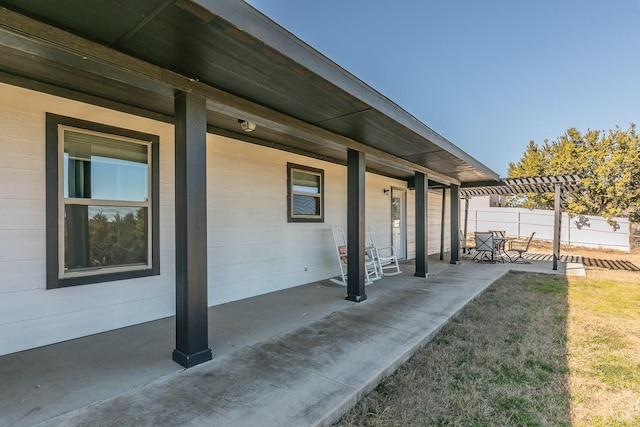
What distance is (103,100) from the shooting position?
131 inches

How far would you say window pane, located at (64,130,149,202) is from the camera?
326 cm

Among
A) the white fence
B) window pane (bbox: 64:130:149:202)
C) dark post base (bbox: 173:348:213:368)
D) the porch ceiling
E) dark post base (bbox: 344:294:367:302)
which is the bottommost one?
dark post base (bbox: 344:294:367:302)

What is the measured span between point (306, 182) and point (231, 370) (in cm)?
404

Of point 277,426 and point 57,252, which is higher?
point 57,252

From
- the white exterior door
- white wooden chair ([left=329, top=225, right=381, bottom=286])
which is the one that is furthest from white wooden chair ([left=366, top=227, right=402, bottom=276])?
the white exterior door

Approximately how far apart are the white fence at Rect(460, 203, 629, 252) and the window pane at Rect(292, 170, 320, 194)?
47.3 feet

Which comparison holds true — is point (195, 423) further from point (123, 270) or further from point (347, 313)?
point (347, 313)

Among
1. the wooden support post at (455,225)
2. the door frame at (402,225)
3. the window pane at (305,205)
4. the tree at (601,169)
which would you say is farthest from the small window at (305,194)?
the tree at (601,169)

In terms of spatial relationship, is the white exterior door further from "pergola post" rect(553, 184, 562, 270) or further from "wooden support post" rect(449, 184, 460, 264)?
"pergola post" rect(553, 184, 562, 270)

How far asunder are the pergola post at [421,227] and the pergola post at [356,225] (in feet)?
8.10

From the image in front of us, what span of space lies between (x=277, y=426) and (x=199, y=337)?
1166mm

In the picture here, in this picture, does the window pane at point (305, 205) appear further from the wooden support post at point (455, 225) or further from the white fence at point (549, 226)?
the white fence at point (549, 226)

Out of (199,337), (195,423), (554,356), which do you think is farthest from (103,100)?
(554,356)

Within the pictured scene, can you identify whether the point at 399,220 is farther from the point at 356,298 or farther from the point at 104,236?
the point at 104,236
